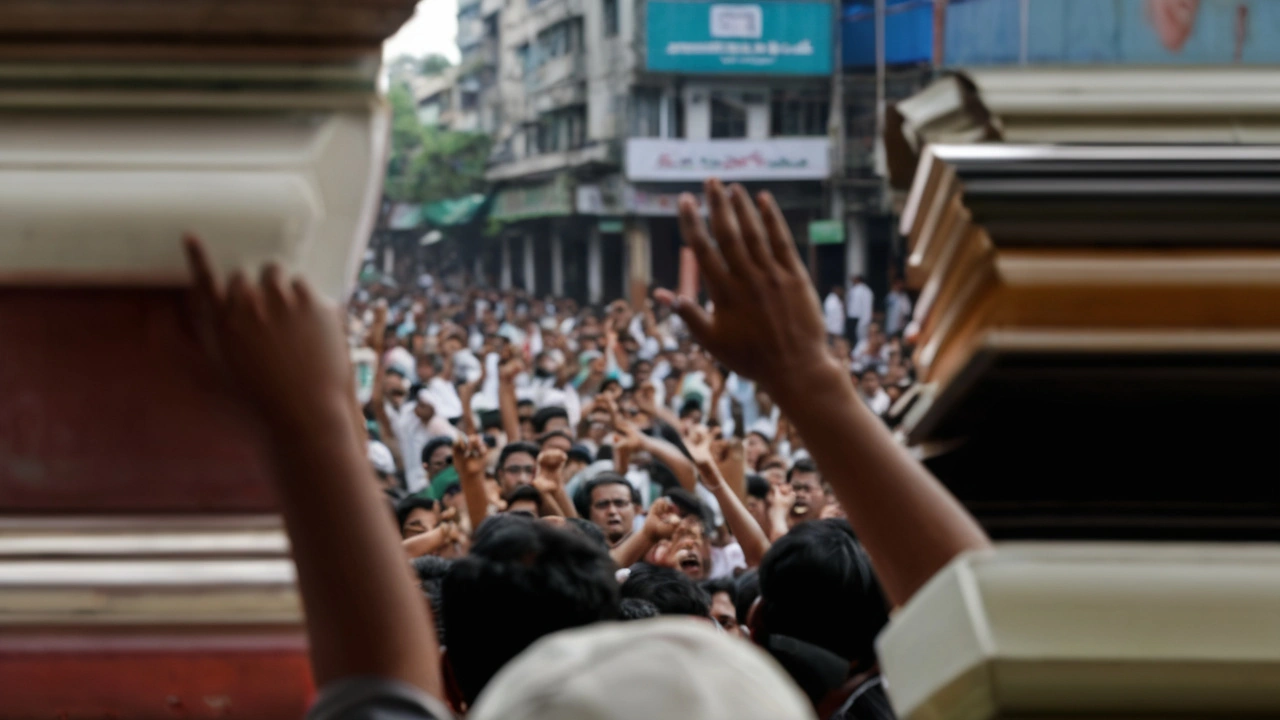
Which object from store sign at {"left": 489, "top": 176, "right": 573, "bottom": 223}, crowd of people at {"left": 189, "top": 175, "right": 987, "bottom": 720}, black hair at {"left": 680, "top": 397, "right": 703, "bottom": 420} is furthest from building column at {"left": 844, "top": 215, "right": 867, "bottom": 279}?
crowd of people at {"left": 189, "top": 175, "right": 987, "bottom": 720}

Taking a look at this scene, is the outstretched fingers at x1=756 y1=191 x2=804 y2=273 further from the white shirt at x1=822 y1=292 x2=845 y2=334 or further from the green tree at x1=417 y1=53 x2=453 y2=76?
the green tree at x1=417 y1=53 x2=453 y2=76

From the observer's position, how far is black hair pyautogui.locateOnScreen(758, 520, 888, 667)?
2.21m

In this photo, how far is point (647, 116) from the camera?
2866 cm

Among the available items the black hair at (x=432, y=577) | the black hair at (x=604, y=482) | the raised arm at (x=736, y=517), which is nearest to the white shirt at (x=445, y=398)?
the black hair at (x=604, y=482)

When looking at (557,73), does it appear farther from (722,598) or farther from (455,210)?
(722,598)

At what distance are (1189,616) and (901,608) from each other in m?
0.22

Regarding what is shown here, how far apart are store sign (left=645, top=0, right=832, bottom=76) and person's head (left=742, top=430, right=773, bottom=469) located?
19.6 m

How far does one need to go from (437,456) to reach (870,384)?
14.2 feet

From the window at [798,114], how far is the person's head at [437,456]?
22174 millimetres

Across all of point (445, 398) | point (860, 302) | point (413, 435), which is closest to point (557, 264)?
point (860, 302)

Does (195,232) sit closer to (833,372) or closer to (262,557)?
(262,557)

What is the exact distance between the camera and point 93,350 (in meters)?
1.16

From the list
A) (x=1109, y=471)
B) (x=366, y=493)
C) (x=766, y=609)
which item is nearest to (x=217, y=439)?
(x=366, y=493)

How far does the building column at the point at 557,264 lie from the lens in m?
35.0
